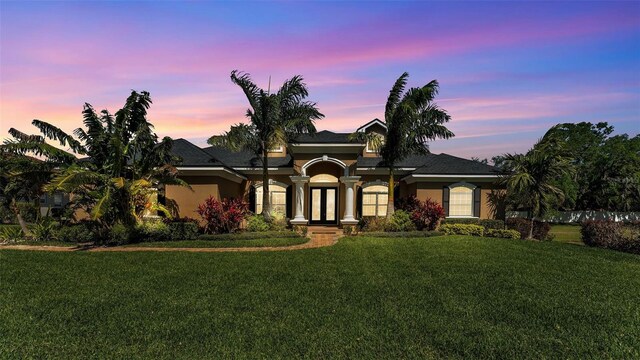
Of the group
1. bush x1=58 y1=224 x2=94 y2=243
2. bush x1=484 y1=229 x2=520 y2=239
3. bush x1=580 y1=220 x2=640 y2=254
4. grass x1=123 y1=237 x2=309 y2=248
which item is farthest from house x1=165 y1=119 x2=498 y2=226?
bush x1=580 y1=220 x2=640 y2=254

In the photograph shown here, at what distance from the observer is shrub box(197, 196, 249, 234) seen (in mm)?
16094

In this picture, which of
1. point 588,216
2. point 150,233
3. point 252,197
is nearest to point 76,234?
point 150,233

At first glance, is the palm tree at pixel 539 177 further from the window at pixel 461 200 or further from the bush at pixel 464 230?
the bush at pixel 464 230

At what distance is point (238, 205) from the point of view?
17031 mm

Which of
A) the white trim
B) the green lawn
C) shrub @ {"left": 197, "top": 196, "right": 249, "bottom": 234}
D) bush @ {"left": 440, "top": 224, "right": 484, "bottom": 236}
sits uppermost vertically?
the white trim

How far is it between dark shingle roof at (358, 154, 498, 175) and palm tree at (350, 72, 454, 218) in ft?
6.31

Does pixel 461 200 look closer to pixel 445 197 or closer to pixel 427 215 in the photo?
pixel 445 197

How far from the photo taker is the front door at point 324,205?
21516 mm

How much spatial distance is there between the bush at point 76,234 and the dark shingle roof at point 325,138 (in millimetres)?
11587

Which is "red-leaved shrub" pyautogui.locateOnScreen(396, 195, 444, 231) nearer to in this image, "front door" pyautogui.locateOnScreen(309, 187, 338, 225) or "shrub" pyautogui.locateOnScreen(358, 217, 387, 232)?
"shrub" pyautogui.locateOnScreen(358, 217, 387, 232)

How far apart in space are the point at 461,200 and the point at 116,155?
18355mm

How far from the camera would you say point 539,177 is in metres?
18.2

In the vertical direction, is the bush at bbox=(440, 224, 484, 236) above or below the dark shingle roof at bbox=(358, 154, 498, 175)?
below

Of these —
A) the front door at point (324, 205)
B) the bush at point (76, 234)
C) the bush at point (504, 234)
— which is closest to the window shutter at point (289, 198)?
the front door at point (324, 205)
